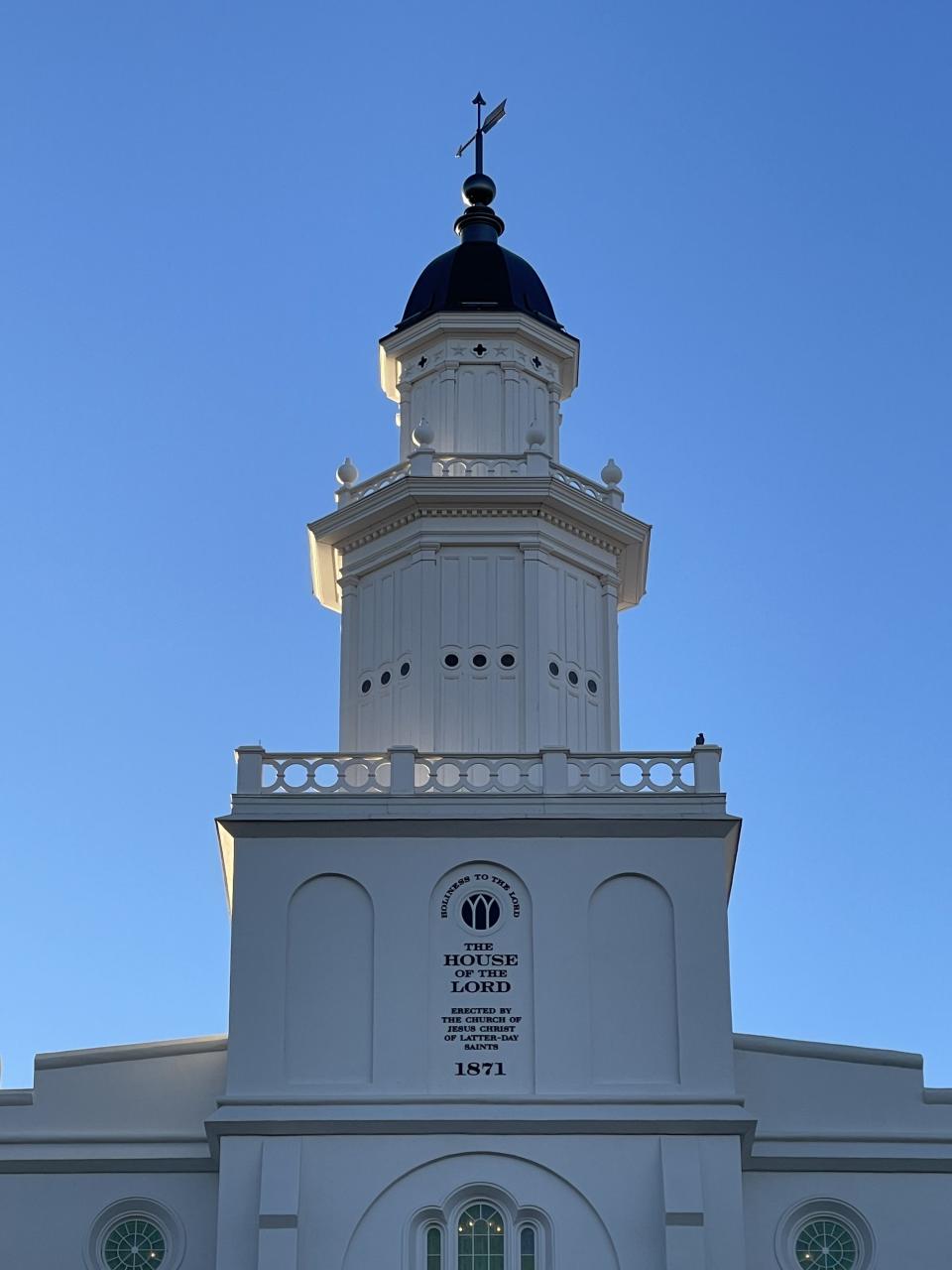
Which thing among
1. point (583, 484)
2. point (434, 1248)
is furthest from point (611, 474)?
point (434, 1248)

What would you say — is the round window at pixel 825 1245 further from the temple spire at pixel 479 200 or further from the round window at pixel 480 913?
the temple spire at pixel 479 200

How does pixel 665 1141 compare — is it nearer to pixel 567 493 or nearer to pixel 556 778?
pixel 556 778

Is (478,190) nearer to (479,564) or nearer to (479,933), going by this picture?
(479,564)

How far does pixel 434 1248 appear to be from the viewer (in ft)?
107

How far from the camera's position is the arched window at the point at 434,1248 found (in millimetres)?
32500

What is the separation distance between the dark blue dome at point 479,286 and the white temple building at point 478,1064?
5.64 m

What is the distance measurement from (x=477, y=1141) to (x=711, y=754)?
663cm

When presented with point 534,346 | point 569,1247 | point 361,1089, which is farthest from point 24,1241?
point 534,346

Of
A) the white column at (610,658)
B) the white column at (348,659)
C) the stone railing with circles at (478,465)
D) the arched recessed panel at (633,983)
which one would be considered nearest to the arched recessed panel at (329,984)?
the arched recessed panel at (633,983)

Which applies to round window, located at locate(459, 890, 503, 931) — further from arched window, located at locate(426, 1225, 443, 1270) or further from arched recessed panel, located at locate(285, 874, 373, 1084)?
arched window, located at locate(426, 1225, 443, 1270)

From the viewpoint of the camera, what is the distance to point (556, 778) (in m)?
35.2

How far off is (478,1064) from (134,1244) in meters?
5.60

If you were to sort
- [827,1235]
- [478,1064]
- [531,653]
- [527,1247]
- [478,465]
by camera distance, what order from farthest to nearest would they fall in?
[478,465], [531,653], [827,1235], [478,1064], [527,1247]

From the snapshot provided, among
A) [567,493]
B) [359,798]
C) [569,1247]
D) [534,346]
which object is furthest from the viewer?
[534,346]
